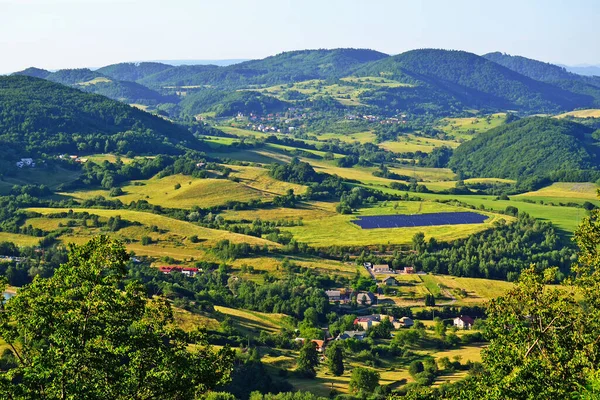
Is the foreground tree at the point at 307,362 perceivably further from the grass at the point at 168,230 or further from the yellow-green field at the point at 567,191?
the yellow-green field at the point at 567,191

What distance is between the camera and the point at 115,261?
18750 mm

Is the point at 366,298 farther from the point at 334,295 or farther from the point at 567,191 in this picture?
the point at 567,191

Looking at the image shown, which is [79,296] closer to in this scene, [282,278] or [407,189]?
[282,278]

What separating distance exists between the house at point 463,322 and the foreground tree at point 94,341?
6264cm

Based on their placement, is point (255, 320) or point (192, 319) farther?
point (255, 320)

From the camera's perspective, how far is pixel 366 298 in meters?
85.8

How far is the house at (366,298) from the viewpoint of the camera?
85.3 metres

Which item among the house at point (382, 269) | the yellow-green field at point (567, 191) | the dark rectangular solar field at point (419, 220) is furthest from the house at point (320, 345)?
the yellow-green field at point (567, 191)

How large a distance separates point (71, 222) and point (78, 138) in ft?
247

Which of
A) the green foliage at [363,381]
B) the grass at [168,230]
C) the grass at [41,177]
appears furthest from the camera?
the grass at [41,177]

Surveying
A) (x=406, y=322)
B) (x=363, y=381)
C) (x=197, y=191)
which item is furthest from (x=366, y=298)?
(x=197, y=191)

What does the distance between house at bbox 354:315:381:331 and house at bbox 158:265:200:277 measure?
25.9m

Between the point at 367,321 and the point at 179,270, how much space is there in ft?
95.9

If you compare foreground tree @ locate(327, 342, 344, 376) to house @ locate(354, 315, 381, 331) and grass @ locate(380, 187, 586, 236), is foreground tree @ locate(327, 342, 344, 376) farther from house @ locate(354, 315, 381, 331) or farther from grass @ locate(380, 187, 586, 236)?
grass @ locate(380, 187, 586, 236)
